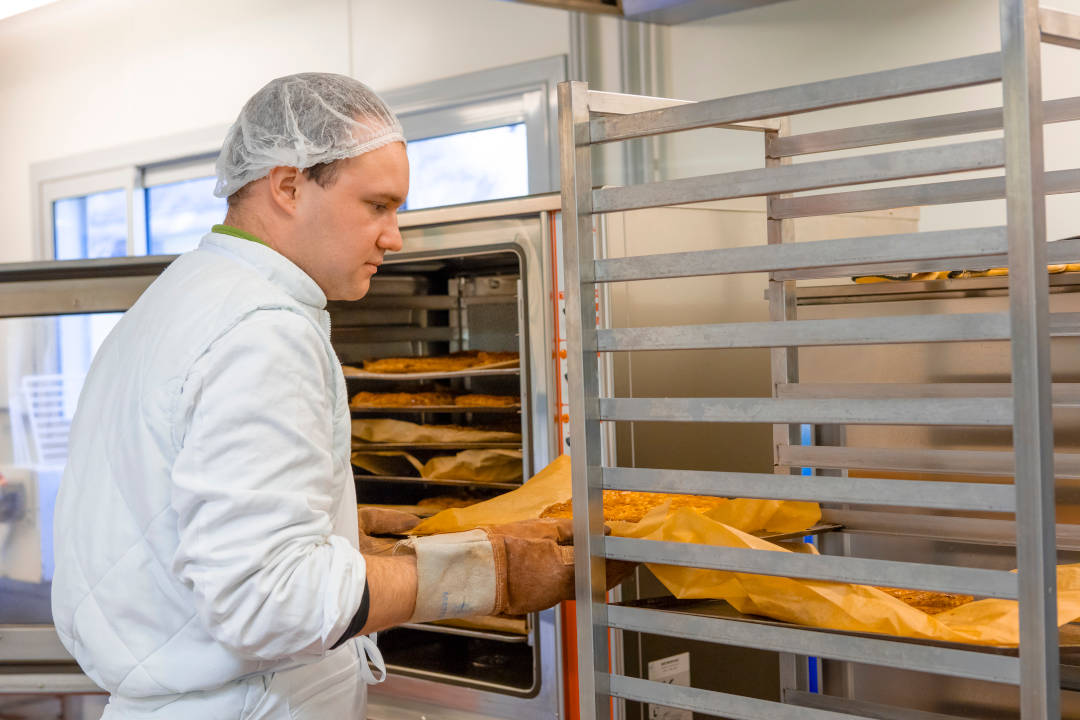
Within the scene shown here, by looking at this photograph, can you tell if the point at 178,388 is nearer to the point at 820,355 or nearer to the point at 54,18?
the point at 820,355

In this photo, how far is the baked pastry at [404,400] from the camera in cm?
306

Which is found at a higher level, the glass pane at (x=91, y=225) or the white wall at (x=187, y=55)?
the white wall at (x=187, y=55)

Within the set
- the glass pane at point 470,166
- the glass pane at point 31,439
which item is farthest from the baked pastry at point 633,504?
the glass pane at point 470,166

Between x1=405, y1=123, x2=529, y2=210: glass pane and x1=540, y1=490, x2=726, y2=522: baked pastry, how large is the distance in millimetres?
1869

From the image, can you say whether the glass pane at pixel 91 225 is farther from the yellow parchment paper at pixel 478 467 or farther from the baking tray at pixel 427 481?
the yellow parchment paper at pixel 478 467

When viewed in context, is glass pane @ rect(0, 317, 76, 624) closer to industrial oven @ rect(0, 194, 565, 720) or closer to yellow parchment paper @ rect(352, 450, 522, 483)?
industrial oven @ rect(0, 194, 565, 720)

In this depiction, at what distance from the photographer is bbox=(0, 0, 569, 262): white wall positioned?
3879mm

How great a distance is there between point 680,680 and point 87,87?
427cm

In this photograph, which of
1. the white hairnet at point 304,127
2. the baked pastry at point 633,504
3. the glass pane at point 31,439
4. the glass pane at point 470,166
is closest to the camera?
the white hairnet at point 304,127

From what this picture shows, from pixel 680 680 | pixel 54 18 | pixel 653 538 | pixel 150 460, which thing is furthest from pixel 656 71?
pixel 54 18

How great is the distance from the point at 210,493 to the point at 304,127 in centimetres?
54

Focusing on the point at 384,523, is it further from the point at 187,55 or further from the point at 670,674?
the point at 187,55

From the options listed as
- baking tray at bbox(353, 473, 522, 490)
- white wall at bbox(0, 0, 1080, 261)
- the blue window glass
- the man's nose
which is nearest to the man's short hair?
the man's nose

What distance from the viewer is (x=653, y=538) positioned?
5.00 feet
